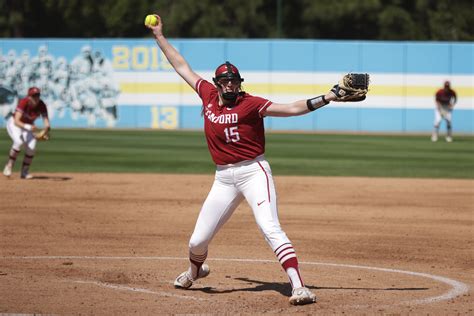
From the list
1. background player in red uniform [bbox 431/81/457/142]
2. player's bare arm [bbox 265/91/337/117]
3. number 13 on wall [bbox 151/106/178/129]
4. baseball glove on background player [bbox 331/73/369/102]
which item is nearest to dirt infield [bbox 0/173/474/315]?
player's bare arm [bbox 265/91/337/117]

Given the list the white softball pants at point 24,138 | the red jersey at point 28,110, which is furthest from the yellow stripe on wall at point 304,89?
the red jersey at point 28,110

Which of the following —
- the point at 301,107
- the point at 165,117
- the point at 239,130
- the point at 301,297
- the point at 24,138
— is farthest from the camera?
the point at 165,117

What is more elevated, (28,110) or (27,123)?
(28,110)

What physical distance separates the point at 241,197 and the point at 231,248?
3.23 m

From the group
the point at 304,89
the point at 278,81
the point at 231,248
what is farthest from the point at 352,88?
the point at 278,81

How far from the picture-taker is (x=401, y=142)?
3466 centimetres

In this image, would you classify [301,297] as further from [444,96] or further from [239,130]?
[444,96]

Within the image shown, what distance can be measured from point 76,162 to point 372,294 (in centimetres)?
1660

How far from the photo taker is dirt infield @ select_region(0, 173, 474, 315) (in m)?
9.37

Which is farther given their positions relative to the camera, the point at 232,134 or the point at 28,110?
the point at 28,110

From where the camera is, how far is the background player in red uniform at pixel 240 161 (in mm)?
9375

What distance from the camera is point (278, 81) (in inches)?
1651

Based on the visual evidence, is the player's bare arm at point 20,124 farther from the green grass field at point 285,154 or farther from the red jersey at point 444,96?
the red jersey at point 444,96

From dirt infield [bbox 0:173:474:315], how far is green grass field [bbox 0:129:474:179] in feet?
8.72
